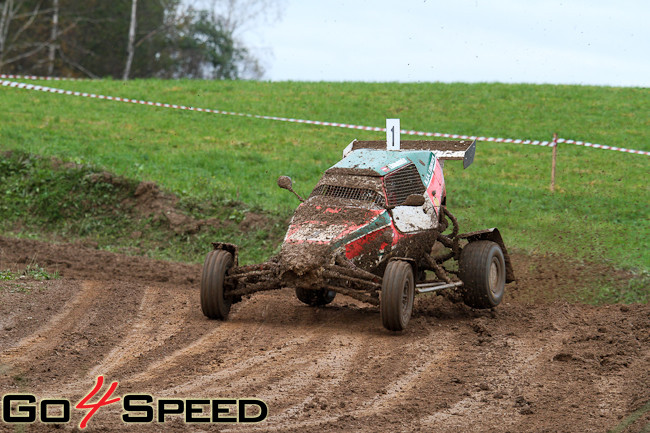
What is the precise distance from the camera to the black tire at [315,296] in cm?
1108

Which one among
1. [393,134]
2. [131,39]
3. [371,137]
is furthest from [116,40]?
[393,134]

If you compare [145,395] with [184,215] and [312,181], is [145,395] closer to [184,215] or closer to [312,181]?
[184,215]

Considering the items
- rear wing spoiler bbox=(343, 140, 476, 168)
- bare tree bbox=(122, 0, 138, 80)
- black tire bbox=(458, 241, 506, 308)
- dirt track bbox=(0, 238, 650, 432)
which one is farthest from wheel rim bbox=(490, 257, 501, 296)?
bare tree bbox=(122, 0, 138, 80)

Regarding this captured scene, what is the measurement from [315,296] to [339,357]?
2.98 meters

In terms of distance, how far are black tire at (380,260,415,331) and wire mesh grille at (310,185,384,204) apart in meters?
1.11

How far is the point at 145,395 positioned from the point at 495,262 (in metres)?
6.23

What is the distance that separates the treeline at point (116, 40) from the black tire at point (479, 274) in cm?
4332

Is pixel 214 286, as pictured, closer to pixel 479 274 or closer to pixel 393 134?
pixel 479 274

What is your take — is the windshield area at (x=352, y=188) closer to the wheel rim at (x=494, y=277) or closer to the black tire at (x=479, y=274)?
the black tire at (x=479, y=274)

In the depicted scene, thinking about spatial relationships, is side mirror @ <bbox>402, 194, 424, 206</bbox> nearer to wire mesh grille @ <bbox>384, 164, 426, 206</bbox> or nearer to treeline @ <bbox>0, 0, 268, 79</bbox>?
wire mesh grille @ <bbox>384, 164, 426, 206</bbox>

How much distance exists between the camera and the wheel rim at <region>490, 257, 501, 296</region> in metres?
11.2

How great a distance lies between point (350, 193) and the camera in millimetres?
10430

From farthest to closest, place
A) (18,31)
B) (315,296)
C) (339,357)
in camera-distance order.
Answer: (18,31)
(315,296)
(339,357)

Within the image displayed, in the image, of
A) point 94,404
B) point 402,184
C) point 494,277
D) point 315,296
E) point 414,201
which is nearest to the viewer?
point 94,404
